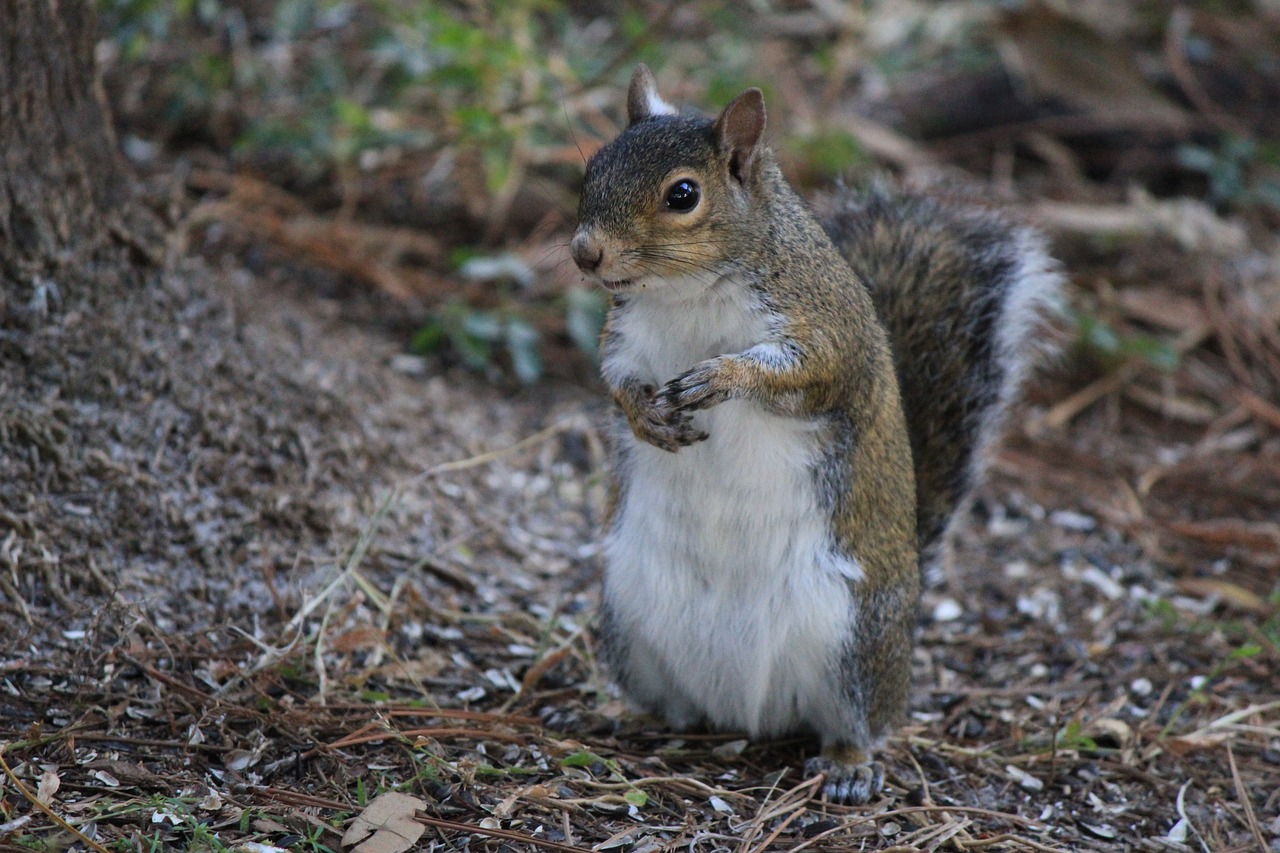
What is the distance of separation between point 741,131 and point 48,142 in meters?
1.36

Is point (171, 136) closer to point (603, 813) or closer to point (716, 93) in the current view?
point (716, 93)

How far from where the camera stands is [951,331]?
2586 millimetres

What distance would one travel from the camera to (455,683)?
8.29 ft

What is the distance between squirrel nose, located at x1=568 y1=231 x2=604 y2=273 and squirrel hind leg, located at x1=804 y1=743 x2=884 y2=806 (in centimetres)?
99

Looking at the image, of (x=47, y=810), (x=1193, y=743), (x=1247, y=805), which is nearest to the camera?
(x=47, y=810)

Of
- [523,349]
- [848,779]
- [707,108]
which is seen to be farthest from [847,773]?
[707,108]

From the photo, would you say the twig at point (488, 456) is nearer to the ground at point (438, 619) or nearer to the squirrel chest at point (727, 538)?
the ground at point (438, 619)

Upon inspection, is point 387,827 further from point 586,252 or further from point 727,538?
point 586,252

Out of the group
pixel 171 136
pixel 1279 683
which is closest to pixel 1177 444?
pixel 1279 683

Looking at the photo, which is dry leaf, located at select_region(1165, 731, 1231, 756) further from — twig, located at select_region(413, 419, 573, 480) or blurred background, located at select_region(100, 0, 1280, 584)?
twig, located at select_region(413, 419, 573, 480)

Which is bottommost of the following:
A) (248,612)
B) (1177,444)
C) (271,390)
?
(1177,444)

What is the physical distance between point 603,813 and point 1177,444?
245 centimetres

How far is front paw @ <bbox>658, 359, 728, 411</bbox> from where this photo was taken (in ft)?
6.73

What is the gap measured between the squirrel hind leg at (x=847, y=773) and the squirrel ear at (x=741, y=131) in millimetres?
Result: 1034
